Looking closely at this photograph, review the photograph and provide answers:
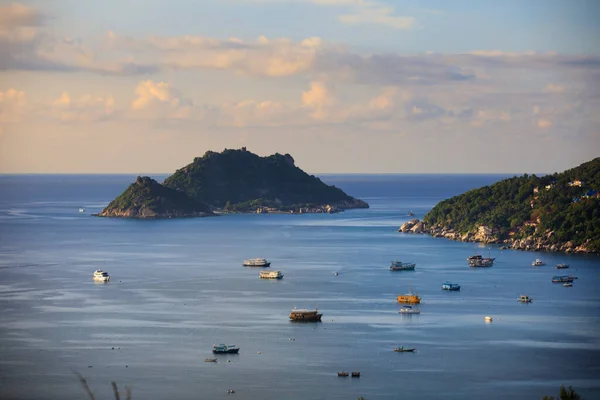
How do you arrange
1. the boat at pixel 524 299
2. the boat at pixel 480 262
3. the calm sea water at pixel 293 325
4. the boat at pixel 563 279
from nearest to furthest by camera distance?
1. the calm sea water at pixel 293 325
2. the boat at pixel 524 299
3. the boat at pixel 563 279
4. the boat at pixel 480 262

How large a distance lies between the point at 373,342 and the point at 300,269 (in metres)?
43.3

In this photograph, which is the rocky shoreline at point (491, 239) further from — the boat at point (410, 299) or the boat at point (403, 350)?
the boat at point (403, 350)

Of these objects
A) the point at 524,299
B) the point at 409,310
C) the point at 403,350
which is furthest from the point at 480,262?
the point at 403,350

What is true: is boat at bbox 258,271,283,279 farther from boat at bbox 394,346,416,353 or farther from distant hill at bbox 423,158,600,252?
distant hill at bbox 423,158,600,252

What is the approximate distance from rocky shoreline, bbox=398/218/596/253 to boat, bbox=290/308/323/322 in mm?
56592

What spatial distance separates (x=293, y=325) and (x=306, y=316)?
165 centimetres

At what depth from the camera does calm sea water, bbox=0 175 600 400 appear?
62094 mm

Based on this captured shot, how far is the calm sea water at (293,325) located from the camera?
62094 mm

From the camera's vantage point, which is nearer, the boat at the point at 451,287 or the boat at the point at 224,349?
the boat at the point at 224,349

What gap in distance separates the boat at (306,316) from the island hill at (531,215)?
186 ft

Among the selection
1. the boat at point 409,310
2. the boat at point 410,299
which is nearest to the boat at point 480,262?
the boat at point 410,299

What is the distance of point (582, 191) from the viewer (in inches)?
5640

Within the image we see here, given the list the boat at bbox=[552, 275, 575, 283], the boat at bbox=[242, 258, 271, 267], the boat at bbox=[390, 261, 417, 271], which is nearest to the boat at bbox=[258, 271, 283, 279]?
the boat at bbox=[242, 258, 271, 267]

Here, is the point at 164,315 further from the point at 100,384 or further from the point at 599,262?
the point at 599,262
